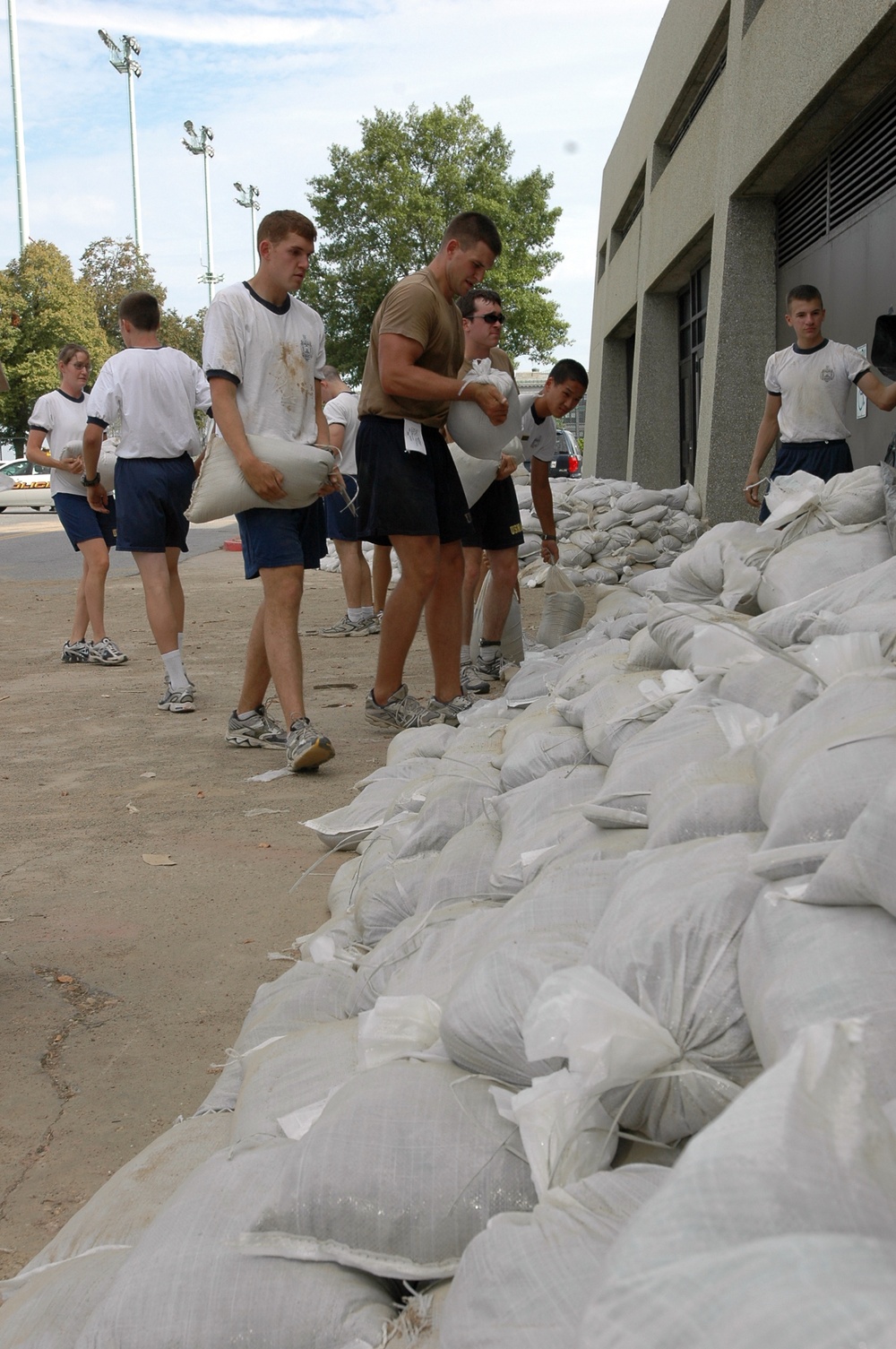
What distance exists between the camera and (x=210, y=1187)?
4.61ft

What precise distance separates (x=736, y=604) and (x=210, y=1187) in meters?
2.64

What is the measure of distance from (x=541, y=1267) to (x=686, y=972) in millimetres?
412

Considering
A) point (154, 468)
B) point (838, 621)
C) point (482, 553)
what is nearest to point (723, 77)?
point (482, 553)

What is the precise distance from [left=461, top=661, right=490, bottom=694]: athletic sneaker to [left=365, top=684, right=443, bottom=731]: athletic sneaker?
22.2 inches

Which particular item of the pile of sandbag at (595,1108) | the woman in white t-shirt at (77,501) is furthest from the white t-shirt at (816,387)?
the pile of sandbag at (595,1108)

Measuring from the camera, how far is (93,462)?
6.25 meters

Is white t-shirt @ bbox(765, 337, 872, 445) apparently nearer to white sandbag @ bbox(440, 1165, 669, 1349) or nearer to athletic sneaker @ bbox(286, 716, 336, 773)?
athletic sneaker @ bbox(286, 716, 336, 773)

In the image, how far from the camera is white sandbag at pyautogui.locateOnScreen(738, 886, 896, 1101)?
3.63 feet

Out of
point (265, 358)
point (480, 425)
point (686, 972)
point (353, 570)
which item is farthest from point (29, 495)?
point (686, 972)

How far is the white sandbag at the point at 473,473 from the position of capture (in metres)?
5.57

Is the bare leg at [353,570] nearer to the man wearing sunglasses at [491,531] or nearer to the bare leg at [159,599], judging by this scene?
the man wearing sunglasses at [491,531]

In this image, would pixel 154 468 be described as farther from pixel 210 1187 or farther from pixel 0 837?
pixel 210 1187

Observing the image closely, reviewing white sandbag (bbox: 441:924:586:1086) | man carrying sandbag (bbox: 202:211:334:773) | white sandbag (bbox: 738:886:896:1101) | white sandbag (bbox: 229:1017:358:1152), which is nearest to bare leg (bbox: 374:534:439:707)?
man carrying sandbag (bbox: 202:211:334:773)

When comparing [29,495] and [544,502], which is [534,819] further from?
[29,495]
